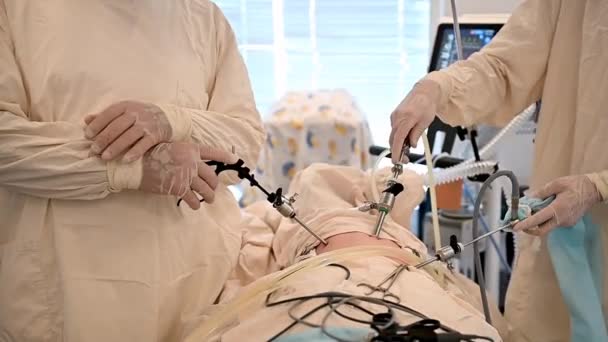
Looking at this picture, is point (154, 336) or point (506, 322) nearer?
point (154, 336)

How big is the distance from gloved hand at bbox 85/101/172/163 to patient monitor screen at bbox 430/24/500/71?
132 cm

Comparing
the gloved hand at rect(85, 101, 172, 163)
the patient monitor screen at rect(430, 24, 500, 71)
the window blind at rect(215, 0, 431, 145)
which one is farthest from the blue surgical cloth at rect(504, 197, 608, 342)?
the window blind at rect(215, 0, 431, 145)

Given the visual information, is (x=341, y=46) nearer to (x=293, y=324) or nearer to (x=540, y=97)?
(x=540, y=97)

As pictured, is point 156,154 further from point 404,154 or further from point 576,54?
point 576,54

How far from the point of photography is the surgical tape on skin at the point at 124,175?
1.15 metres

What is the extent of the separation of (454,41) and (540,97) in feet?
2.36

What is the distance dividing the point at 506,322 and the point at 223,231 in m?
0.77

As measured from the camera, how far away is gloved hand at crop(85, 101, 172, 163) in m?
1.14

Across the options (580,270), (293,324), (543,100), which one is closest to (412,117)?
(543,100)

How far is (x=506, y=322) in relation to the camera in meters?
1.60

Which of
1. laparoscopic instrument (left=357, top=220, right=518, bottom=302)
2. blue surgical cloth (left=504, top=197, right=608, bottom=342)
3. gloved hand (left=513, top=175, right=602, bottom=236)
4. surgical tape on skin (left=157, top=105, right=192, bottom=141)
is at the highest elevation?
surgical tape on skin (left=157, top=105, right=192, bottom=141)

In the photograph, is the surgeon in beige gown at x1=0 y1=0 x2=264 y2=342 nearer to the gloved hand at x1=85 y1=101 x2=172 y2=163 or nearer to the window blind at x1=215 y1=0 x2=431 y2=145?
the gloved hand at x1=85 y1=101 x2=172 y2=163

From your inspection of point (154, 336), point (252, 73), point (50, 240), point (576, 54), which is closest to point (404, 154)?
point (576, 54)

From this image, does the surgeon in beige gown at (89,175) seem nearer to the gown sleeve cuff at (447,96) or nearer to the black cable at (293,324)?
the black cable at (293,324)
